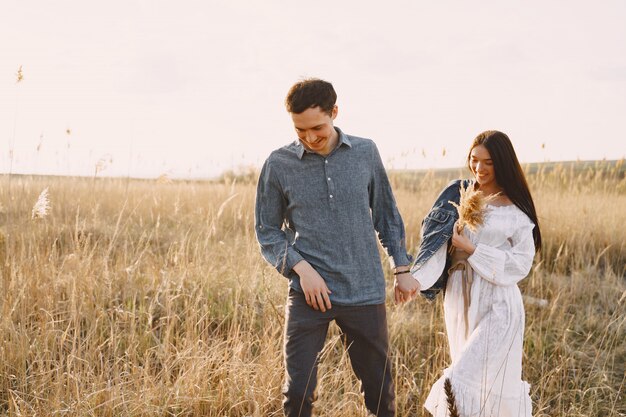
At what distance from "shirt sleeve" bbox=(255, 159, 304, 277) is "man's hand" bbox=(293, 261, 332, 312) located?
0.29 ft

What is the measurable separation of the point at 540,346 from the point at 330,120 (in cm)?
237

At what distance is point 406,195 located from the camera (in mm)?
7152

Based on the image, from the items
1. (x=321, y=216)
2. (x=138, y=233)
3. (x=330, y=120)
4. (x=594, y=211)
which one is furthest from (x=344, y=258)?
(x=594, y=211)

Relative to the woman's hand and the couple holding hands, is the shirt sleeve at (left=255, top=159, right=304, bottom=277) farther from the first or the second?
the woman's hand

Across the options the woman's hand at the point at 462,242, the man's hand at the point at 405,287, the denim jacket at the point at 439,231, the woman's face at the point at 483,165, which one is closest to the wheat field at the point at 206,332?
the man's hand at the point at 405,287

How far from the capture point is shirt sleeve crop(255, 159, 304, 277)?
1.98m

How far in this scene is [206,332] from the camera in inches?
117

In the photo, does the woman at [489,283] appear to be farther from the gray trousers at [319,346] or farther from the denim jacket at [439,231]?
the gray trousers at [319,346]

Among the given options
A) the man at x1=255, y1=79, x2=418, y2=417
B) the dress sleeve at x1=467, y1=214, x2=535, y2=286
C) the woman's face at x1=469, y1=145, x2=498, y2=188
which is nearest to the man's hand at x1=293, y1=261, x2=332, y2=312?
the man at x1=255, y1=79, x2=418, y2=417

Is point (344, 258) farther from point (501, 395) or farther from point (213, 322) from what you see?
point (213, 322)

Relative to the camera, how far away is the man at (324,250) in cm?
190

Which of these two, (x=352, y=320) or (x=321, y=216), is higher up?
(x=321, y=216)

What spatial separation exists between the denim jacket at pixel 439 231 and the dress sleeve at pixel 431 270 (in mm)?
26

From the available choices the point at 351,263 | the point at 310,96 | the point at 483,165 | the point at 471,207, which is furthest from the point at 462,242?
the point at 310,96
